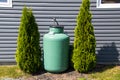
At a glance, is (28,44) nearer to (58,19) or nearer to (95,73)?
(58,19)

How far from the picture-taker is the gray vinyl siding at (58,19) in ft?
A: 27.2

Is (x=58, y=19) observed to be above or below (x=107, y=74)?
above

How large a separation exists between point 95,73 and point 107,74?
279 millimetres

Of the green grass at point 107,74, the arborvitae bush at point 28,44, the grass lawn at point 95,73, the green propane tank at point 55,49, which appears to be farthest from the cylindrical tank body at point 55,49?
the green grass at point 107,74

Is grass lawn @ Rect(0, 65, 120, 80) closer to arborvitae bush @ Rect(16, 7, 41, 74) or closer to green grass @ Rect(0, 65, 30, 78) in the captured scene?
green grass @ Rect(0, 65, 30, 78)

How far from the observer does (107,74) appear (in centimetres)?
791

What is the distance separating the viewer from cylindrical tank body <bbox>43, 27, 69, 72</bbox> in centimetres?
773

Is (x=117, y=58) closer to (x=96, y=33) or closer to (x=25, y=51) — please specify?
(x=96, y=33)

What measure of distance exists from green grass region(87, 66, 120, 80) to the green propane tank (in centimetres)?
71

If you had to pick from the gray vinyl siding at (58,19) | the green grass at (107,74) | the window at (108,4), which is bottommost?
the green grass at (107,74)

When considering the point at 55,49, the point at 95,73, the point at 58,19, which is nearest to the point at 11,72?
the point at 55,49

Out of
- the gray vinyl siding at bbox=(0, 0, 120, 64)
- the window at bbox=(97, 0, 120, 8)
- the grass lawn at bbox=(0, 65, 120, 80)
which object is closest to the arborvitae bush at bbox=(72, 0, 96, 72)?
the grass lawn at bbox=(0, 65, 120, 80)

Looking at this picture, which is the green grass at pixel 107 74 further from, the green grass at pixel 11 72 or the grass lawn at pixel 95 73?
the green grass at pixel 11 72

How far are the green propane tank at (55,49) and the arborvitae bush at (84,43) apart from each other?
0.87 ft
